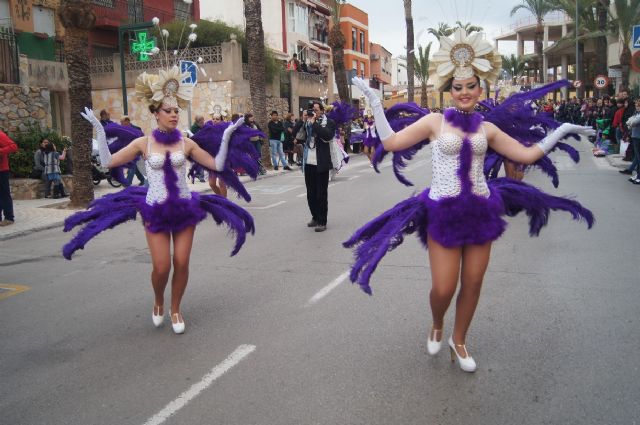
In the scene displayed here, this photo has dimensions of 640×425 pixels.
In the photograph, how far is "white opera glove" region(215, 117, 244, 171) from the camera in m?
5.32

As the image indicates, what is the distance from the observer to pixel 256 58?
2042cm

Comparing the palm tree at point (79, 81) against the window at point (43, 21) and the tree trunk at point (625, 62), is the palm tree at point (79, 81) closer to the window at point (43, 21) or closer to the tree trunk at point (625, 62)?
the window at point (43, 21)

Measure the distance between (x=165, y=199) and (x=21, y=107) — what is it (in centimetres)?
1323

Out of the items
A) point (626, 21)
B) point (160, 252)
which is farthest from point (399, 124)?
point (626, 21)

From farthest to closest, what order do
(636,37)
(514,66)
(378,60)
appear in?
(514,66) → (378,60) → (636,37)

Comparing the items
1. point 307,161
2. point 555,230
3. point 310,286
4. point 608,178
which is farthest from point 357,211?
point 608,178

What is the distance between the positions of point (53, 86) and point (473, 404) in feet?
72.5

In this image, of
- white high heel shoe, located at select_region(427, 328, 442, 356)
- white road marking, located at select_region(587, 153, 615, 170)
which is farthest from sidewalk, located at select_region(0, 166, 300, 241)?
white road marking, located at select_region(587, 153, 615, 170)

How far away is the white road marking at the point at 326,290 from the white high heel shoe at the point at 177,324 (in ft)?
3.83

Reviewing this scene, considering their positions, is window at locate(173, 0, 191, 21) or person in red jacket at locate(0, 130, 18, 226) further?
window at locate(173, 0, 191, 21)

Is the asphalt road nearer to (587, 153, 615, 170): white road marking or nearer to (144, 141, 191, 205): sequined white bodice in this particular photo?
(144, 141, 191, 205): sequined white bodice

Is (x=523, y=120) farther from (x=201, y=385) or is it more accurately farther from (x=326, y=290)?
(x=201, y=385)

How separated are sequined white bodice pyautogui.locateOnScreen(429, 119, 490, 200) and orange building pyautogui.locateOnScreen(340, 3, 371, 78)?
52.6 metres

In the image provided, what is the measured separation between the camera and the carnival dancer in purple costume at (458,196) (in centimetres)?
396
